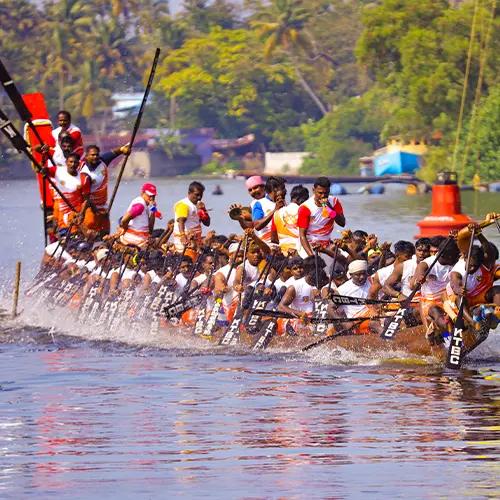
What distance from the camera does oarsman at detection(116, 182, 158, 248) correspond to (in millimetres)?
27703

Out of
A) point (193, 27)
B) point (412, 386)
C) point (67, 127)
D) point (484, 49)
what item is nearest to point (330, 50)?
point (193, 27)

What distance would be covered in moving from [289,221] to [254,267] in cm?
72

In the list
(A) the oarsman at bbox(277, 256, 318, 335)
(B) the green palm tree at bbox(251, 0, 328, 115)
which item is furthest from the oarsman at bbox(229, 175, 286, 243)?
(B) the green palm tree at bbox(251, 0, 328, 115)

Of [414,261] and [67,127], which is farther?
[67,127]

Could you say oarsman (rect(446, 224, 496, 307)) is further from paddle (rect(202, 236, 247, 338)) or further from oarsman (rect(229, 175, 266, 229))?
paddle (rect(202, 236, 247, 338))

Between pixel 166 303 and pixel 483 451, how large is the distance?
10027mm

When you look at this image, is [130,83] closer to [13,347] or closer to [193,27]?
[193,27]

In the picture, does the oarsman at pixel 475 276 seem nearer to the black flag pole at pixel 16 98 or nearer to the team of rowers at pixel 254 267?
the team of rowers at pixel 254 267

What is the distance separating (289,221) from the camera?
23875mm

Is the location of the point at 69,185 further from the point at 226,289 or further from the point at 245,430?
the point at 245,430

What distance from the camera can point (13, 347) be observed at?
994 inches

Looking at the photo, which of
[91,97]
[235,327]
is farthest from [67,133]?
[91,97]

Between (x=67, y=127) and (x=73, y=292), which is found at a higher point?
(x=67, y=127)

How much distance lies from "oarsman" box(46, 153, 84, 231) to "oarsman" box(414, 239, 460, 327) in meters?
8.49
